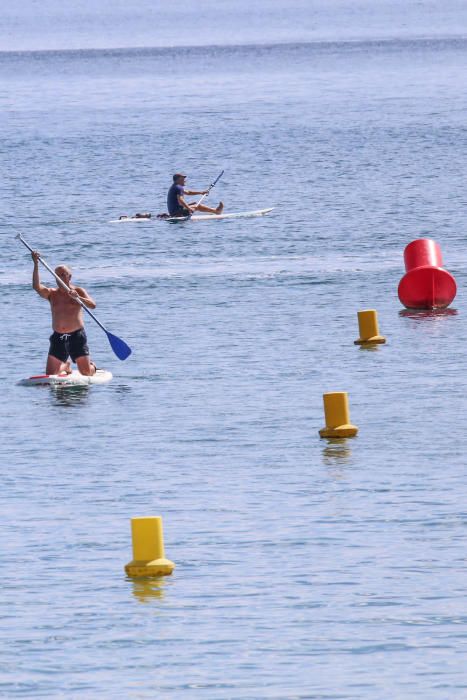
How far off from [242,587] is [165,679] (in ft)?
8.74

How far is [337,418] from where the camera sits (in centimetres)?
2564

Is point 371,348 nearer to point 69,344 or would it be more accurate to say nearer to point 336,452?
point 69,344

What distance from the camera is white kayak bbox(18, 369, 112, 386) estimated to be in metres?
29.7

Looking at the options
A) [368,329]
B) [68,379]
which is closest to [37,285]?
[68,379]

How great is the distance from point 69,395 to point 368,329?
6393 mm

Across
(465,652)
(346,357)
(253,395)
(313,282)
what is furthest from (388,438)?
(313,282)

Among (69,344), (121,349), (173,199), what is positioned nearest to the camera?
(69,344)

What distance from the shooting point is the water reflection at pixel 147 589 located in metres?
18.8

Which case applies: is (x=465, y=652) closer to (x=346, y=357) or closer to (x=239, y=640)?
(x=239, y=640)

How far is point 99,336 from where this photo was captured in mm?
36281

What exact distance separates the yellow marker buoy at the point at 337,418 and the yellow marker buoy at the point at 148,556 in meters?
6.29

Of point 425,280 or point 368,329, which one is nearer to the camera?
point 368,329

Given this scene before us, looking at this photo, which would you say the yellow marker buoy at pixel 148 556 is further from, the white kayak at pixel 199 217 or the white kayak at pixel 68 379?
the white kayak at pixel 199 217

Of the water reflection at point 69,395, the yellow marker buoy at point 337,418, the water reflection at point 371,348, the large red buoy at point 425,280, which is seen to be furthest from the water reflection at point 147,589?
the large red buoy at point 425,280
